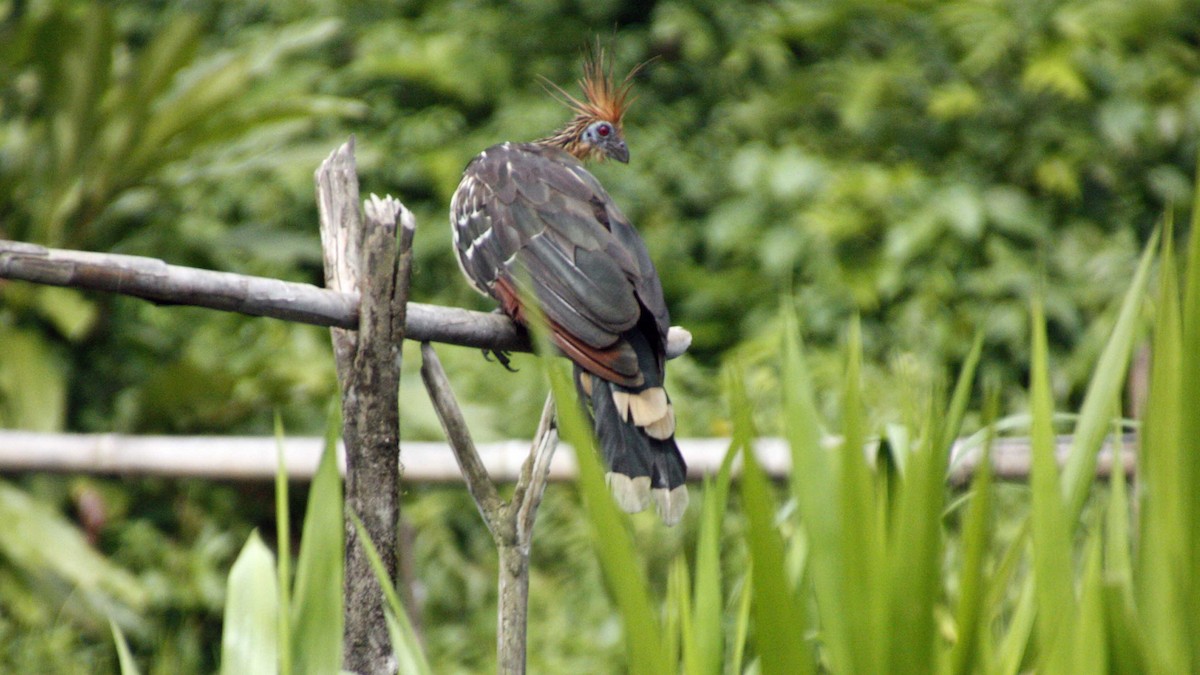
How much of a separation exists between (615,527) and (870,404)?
3.35 meters

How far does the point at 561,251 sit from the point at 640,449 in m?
0.55

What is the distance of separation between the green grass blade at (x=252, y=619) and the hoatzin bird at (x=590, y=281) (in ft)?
1.67

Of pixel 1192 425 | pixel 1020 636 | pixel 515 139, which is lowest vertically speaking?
pixel 1020 636

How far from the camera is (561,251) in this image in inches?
91.3

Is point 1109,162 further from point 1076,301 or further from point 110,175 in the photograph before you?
point 110,175

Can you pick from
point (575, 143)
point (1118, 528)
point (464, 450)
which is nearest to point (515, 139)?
point (575, 143)

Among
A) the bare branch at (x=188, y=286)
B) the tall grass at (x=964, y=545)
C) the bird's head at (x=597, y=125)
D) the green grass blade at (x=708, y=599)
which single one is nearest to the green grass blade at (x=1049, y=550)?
the tall grass at (x=964, y=545)

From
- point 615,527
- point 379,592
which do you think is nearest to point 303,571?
point 379,592

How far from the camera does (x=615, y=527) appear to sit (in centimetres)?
107

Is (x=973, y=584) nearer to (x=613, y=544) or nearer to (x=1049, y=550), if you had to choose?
(x=1049, y=550)

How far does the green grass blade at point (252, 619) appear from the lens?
162cm

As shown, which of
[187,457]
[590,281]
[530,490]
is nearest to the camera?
[530,490]

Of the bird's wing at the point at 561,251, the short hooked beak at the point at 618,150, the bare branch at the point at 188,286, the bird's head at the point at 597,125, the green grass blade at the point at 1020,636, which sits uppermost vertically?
the bird's head at the point at 597,125

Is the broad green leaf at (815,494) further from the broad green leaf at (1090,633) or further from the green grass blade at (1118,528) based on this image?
the green grass blade at (1118,528)
